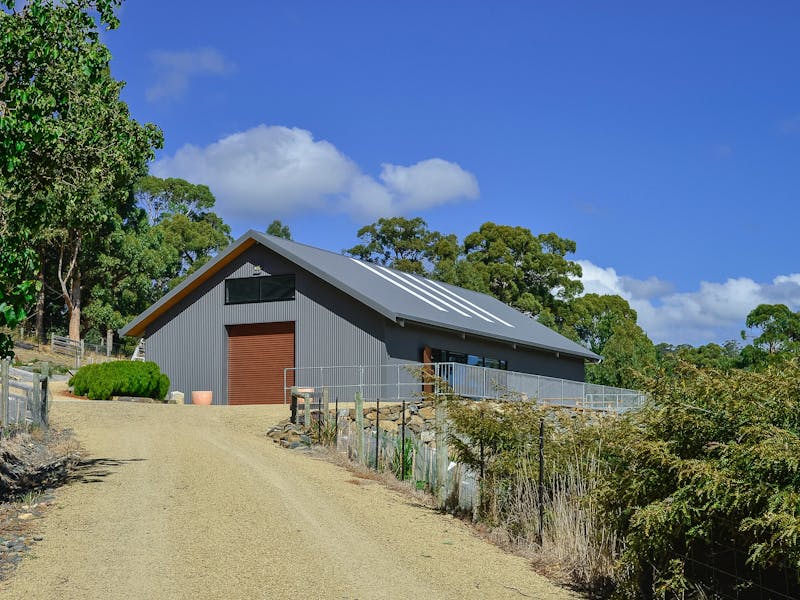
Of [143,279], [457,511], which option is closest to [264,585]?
[457,511]

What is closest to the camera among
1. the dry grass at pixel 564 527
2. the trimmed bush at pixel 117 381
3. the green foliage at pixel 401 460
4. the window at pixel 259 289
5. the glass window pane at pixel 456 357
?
the dry grass at pixel 564 527

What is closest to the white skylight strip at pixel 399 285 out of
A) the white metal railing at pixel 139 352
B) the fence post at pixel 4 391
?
the white metal railing at pixel 139 352

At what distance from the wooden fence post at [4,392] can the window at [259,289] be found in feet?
47.1

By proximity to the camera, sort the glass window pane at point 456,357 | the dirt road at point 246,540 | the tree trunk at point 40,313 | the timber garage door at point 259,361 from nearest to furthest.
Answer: the dirt road at point 246,540 → the timber garage door at point 259,361 → the glass window pane at point 456,357 → the tree trunk at point 40,313

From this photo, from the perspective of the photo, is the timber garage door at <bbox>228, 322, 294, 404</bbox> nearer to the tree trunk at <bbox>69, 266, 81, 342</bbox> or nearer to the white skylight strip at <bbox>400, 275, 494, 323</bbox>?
the white skylight strip at <bbox>400, 275, 494, 323</bbox>

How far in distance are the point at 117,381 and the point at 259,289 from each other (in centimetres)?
603

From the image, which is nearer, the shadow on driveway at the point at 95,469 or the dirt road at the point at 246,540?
the dirt road at the point at 246,540

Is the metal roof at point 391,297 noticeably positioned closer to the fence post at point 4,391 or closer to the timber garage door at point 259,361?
the timber garage door at point 259,361

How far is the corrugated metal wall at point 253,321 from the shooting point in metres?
31.2

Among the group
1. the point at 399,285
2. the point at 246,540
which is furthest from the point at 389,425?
the point at 246,540

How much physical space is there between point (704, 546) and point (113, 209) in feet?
37.0

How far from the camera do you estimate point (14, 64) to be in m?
14.7

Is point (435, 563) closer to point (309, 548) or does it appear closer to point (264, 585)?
point (309, 548)

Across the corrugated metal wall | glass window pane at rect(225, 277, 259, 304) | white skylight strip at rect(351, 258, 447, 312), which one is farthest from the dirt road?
white skylight strip at rect(351, 258, 447, 312)
